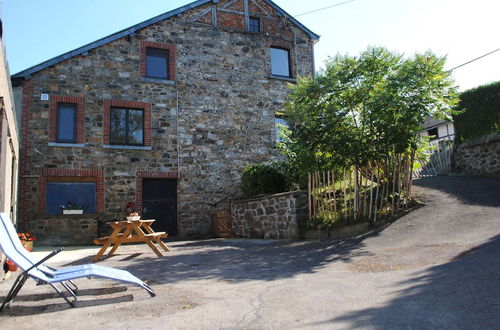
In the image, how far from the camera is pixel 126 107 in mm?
14281

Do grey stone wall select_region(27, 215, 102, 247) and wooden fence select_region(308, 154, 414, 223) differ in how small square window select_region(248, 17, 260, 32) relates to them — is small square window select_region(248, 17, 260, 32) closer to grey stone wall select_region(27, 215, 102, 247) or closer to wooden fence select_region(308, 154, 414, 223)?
wooden fence select_region(308, 154, 414, 223)

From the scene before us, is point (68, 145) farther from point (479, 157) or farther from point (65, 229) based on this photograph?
point (479, 157)

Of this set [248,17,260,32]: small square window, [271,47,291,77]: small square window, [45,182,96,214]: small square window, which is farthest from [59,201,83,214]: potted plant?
[248,17,260,32]: small square window

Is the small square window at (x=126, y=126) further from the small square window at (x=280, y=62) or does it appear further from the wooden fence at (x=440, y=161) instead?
the wooden fence at (x=440, y=161)

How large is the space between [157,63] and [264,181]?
20.7 ft

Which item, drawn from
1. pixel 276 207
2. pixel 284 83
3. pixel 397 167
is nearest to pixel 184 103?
pixel 284 83

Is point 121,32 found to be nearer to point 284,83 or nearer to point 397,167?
point 284,83

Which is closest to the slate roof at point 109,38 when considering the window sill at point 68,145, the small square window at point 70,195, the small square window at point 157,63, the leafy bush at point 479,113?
the small square window at point 157,63

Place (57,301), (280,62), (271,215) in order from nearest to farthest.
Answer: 1. (57,301)
2. (271,215)
3. (280,62)

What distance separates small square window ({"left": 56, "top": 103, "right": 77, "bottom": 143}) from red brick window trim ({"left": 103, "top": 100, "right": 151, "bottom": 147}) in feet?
3.22

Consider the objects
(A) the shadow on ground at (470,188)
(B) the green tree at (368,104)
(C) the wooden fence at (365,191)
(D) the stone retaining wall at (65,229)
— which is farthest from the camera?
(D) the stone retaining wall at (65,229)

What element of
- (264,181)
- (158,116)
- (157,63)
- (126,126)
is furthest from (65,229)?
(157,63)

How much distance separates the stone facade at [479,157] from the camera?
12852mm

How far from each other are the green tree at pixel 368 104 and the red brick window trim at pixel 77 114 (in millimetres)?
7342
